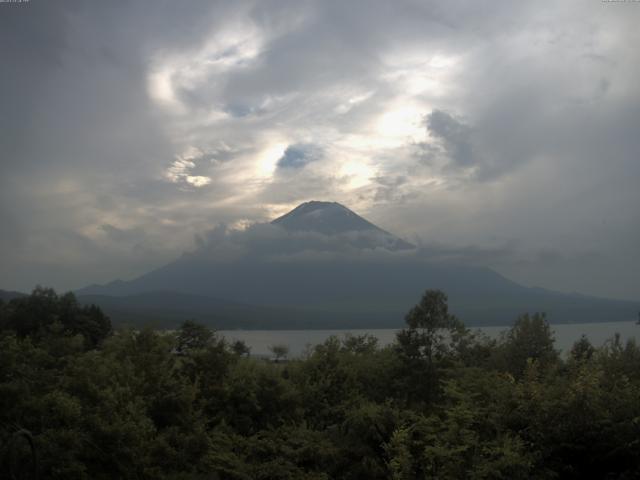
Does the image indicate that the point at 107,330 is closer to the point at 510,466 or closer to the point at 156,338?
the point at 156,338

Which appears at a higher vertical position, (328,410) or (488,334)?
(488,334)

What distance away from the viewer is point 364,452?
14.2 meters

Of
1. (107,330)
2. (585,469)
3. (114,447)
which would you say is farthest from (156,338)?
(107,330)

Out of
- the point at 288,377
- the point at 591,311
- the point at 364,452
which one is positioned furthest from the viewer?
the point at 591,311

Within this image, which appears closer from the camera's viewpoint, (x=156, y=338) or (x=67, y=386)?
(x=67, y=386)

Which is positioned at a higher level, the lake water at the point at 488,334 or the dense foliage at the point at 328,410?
the dense foliage at the point at 328,410

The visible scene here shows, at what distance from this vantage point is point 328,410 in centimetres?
1842

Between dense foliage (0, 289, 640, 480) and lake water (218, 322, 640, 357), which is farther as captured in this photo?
lake water (218, 322, 640, 357)

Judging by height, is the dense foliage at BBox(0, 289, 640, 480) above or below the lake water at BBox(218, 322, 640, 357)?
above

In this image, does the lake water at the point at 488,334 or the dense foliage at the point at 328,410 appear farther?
the lake water at the point at 488,334

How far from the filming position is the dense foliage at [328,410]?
11.9 meters

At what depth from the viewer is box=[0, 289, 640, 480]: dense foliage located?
1190 centimetres

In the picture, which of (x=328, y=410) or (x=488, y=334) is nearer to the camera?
(x=328, y=410)

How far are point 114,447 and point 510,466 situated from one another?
29.1 feet
